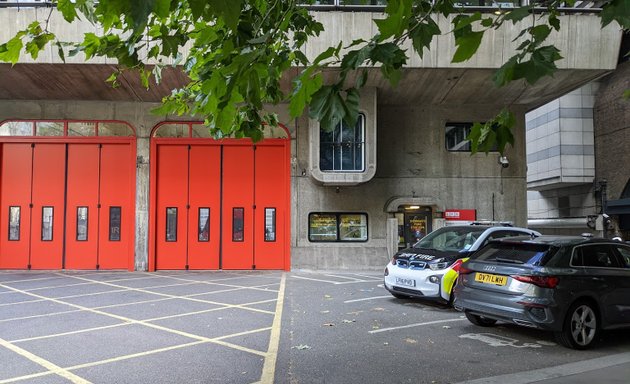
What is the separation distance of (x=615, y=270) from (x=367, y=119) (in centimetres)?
887

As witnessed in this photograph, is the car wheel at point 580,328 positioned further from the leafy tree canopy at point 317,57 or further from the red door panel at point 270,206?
the red door panel at point 270,206

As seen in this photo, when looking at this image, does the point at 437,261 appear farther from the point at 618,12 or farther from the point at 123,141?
the point at 123,141

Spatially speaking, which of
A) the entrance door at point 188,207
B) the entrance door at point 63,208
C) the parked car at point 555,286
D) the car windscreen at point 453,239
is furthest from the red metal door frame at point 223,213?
the parked car at point 555,286

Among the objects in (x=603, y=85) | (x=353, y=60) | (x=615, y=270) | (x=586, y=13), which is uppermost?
(x=603, y=85)

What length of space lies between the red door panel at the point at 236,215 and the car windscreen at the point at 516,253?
9764 mm

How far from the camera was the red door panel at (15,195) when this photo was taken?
52.5ft

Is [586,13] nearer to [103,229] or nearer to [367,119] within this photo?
[367,119]

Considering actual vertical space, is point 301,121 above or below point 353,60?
above

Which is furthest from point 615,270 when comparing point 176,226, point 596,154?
point 596,154

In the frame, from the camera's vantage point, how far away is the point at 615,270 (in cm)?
717

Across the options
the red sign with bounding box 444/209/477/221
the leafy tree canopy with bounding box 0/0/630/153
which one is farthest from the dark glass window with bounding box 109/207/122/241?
the leafy tree canopy with bounding box 0/0/630/153

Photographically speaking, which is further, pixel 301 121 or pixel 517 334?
pixel 301 121

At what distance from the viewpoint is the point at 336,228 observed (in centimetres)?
1609

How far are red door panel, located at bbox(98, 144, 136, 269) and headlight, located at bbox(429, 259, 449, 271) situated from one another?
10.5 m
